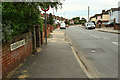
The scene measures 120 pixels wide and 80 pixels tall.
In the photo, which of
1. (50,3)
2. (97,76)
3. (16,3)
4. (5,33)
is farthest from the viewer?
(50,3)

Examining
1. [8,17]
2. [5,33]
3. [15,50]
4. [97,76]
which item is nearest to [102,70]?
[97,76]

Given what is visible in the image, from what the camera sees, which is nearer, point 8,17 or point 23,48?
point 8,17

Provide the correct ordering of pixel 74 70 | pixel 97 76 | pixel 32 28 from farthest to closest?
pixel 32 28 < pixel 74 70 < pixel 97 76

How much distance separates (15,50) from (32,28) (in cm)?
272

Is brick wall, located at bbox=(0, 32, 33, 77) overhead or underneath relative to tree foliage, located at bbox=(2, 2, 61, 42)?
underneath

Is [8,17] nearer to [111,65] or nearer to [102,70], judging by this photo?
[102,70]

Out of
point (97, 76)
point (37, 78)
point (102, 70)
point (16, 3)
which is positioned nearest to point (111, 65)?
point (102, 70)

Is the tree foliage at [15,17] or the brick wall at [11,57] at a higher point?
the tree foliage at [15,17]

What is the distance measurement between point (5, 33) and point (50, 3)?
10.7 ft

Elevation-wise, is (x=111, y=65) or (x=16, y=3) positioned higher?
(x=16, y=3)

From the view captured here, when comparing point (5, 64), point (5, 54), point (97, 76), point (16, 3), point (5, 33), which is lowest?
point (97, 76)

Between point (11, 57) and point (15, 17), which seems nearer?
point (11, 57)

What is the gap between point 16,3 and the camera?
5684 mm

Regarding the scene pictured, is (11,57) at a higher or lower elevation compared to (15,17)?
lower
